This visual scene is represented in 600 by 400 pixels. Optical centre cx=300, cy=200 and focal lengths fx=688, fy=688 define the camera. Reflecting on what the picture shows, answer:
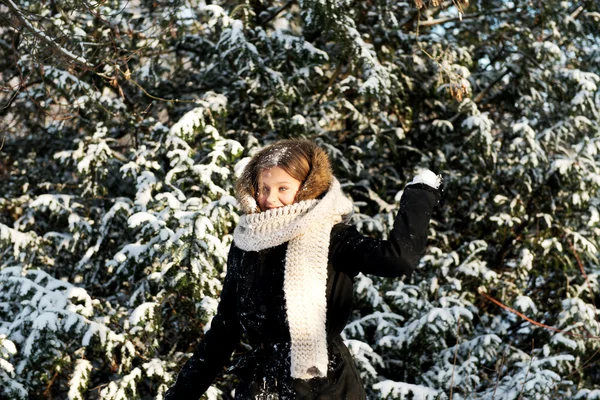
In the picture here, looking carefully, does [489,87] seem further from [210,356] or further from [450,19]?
[210,356]

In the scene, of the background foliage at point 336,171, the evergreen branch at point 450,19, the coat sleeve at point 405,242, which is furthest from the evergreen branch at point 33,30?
the evergreen branch at point 450,19

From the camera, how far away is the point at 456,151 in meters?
6.87

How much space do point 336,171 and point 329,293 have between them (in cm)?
439

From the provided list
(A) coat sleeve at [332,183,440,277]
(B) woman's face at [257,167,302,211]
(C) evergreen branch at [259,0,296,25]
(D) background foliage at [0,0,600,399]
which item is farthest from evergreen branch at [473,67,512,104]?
(A) coat sleeve at [332,183,440,277]

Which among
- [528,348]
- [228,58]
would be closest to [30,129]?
[228,58]

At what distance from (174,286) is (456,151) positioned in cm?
327

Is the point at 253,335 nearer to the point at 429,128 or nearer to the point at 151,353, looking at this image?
the point at 151,353

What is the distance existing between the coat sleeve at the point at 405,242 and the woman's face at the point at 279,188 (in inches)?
13.6

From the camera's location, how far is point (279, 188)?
2281mm

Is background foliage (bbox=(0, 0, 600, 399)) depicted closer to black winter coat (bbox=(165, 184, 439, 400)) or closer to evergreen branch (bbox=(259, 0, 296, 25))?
evergreen branch (bbox=(259, 0, 296, 25))

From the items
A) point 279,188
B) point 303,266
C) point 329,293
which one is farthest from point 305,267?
point 279,188

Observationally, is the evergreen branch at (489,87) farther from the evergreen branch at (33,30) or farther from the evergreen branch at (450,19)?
the evergreen branch at (33,30)

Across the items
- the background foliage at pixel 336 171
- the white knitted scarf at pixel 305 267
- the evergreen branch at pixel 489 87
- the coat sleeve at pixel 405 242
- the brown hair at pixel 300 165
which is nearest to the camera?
the coat sleeve at pixel 405 242

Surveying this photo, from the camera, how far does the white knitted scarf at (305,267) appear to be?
2.08 metres
